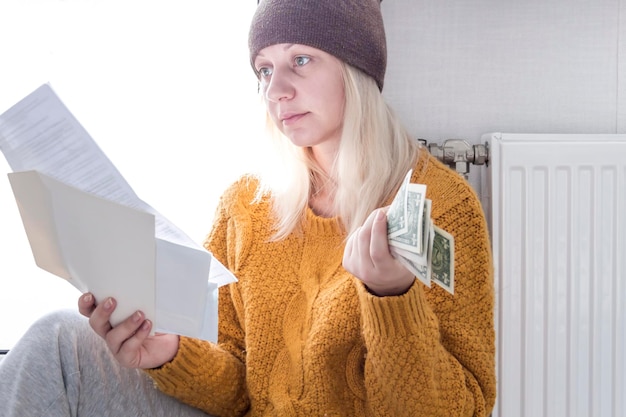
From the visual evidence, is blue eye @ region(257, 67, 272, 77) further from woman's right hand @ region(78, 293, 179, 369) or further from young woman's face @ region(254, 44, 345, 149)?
woman's right hand @ region(78, 293, 179, 369)

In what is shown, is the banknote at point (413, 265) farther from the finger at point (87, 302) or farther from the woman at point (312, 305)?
the finger at point (87, 302)

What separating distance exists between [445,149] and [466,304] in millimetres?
536

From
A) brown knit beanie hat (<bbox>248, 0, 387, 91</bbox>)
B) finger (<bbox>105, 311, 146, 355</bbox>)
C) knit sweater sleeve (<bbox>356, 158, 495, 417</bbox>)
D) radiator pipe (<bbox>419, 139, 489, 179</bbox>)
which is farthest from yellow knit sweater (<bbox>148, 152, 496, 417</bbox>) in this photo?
radiator pipe (<bbox>419, 139, 489, 179</bbox>)

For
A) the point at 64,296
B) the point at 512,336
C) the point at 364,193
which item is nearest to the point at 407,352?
the point at 364,193

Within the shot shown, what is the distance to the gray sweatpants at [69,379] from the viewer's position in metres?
1.03

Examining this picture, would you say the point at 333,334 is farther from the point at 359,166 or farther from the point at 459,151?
the point at 459,151

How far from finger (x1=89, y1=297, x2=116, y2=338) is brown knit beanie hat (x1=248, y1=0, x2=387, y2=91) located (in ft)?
1.61

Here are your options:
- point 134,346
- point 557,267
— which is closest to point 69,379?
point 134,346

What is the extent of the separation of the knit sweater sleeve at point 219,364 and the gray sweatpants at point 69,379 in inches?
1.4

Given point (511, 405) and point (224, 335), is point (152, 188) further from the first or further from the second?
point (511, 405)

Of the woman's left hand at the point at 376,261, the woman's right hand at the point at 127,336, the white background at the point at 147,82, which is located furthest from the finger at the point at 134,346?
the white background at the point at 147,82

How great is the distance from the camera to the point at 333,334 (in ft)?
3.85

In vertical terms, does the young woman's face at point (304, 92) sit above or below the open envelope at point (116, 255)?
above

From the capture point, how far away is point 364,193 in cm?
122
